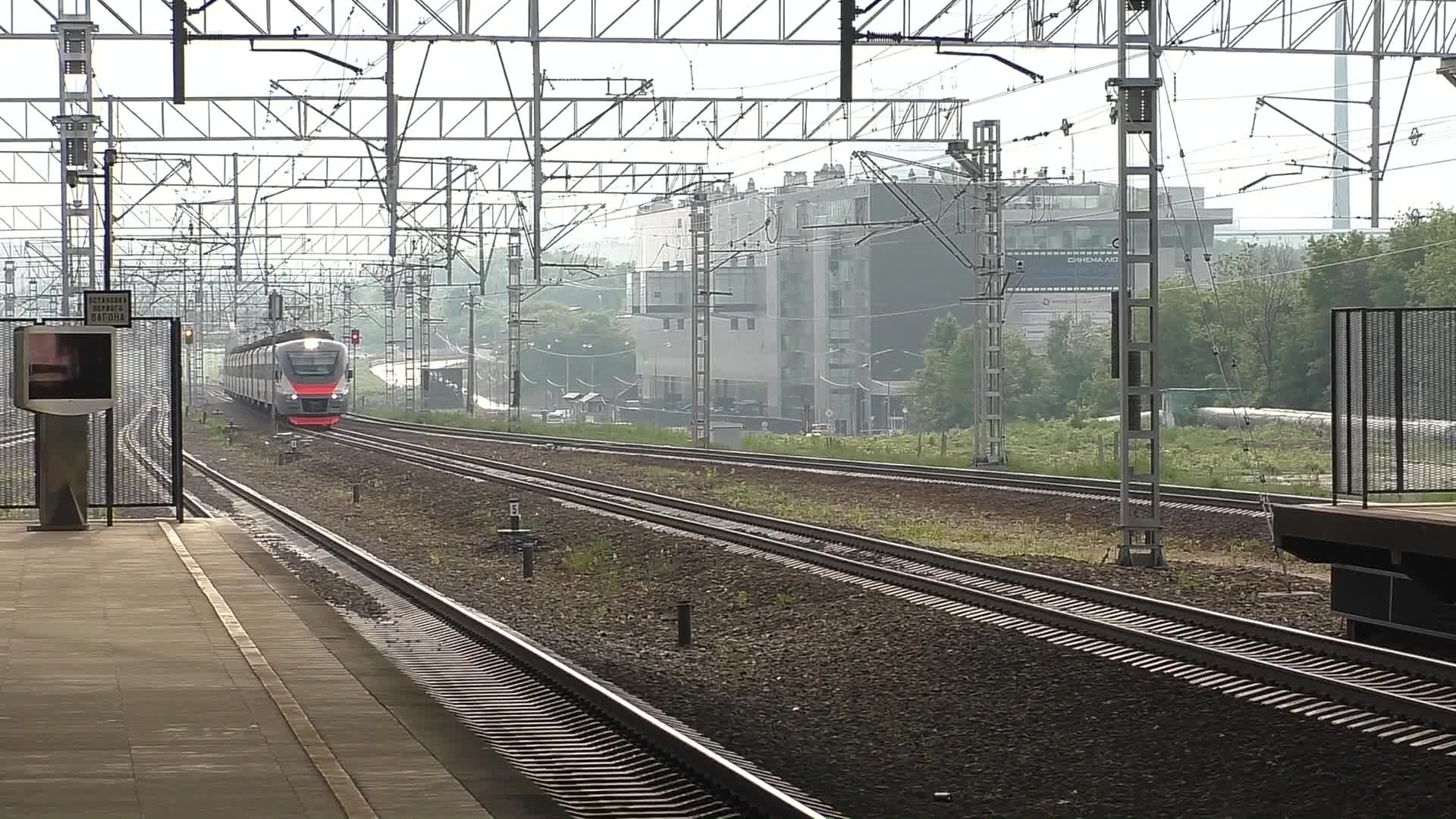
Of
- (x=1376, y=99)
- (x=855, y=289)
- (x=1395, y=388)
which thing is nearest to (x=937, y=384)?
(x=855, y=289)

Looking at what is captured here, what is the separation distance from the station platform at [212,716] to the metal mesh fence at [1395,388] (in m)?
7.93

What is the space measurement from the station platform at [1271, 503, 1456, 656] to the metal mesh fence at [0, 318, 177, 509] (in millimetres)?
13001

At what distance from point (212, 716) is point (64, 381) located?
36.1ft

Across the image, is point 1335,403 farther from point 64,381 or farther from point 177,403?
point 64,381

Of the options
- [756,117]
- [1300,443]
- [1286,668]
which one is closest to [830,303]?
[1300,443]

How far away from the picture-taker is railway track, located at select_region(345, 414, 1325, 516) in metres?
25.4

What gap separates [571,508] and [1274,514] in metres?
15.3

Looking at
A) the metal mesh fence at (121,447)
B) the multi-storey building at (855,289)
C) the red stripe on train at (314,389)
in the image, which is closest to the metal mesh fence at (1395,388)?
the metal mesh fence at (121,447)

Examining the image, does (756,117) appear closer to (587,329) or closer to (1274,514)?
(1274,514)

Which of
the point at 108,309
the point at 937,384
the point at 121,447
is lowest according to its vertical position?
the point at 121,447

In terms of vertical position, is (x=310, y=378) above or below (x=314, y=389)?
above

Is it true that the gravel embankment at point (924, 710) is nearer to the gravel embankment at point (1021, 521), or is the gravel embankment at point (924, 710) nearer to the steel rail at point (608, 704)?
the steel rail at point (608, 704)

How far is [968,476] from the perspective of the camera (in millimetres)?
32594

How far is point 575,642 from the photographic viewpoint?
1417 centimetres
